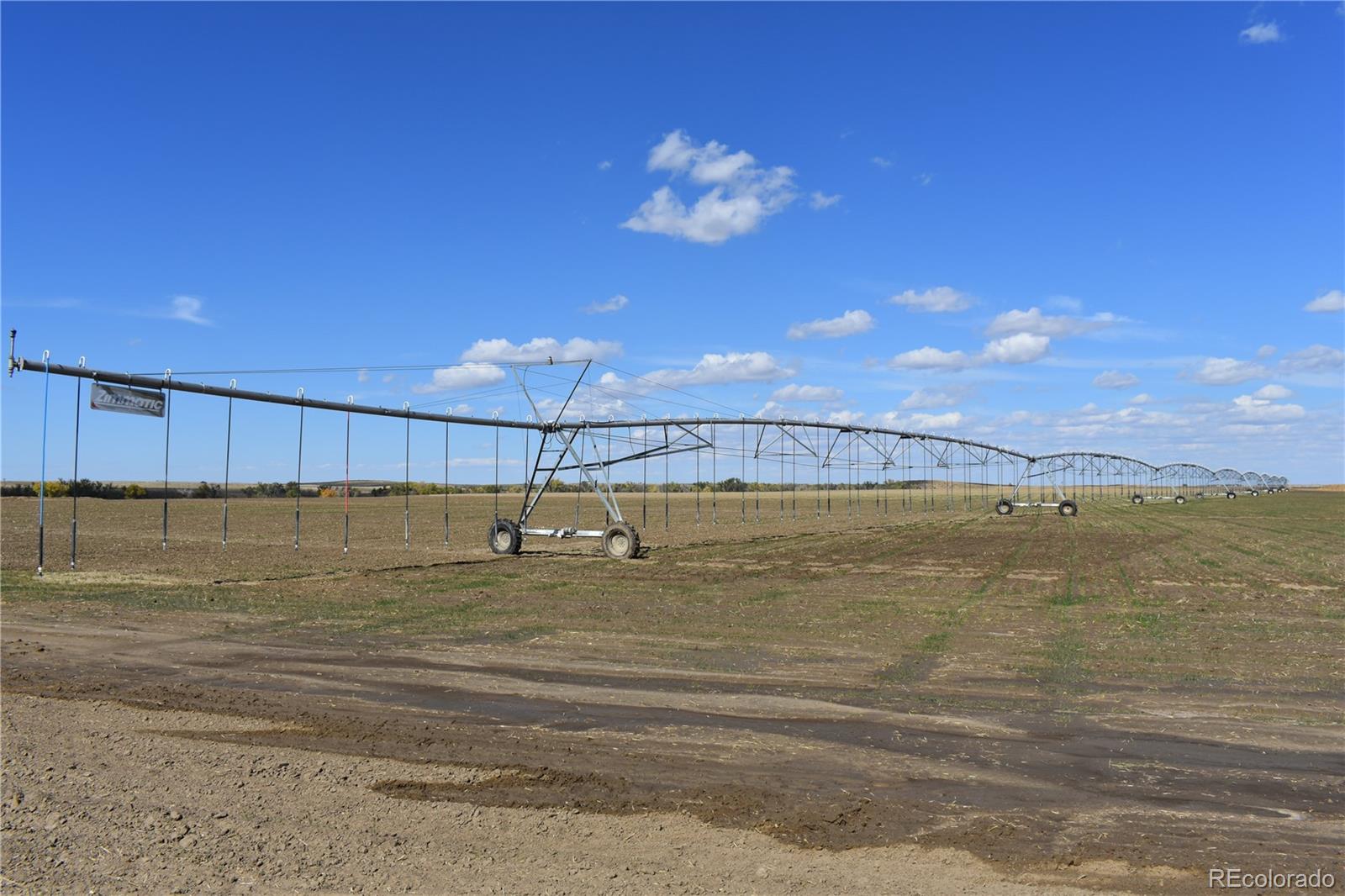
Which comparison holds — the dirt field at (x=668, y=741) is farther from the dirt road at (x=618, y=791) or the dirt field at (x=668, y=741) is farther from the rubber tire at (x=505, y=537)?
the rubber tire at (x=505, y=537)

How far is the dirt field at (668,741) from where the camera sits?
6.09 m

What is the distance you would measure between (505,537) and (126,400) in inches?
510

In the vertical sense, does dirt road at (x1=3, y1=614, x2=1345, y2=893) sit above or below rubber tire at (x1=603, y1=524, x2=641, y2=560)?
below

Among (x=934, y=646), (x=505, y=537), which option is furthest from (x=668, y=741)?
(x=505, y=537)

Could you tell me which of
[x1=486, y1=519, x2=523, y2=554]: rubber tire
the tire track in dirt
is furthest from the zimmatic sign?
the tire track in dirt

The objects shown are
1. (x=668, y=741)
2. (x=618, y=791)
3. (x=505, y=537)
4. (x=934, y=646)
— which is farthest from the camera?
(x=505, y=537)

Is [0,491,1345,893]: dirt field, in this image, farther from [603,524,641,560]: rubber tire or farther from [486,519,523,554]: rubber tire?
[486,519,523,554]: rubber tire

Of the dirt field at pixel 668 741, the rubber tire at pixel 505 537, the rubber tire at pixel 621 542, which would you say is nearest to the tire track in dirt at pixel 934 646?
the dirt field at pixel 668 741

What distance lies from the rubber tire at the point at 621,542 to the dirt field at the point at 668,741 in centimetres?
946

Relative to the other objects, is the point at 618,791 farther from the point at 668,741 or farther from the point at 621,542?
the point at 621,542

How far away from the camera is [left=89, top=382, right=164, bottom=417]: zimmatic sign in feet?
68.8

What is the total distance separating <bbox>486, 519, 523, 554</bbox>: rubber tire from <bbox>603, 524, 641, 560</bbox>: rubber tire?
3.13m

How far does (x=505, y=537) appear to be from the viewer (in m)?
31.5

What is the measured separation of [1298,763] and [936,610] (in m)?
9.66
